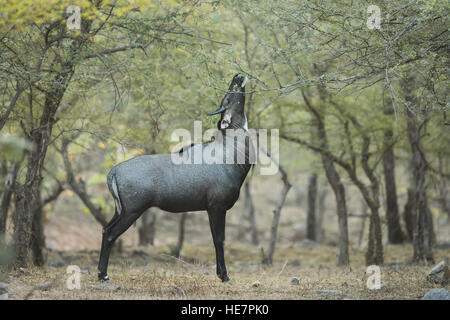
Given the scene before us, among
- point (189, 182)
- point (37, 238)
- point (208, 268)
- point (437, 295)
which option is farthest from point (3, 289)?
point (37, 238)

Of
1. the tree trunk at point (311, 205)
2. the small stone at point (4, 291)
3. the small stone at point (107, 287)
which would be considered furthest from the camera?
the tree trunk at point (311, 205)

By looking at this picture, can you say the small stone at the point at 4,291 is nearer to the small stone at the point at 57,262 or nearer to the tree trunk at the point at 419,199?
the small stone at the point at 57,262

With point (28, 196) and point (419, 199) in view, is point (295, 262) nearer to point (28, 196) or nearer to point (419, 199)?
point (419, 199)

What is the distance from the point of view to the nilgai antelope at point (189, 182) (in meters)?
8.24

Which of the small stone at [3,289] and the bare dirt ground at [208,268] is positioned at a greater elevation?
the small stone at [3,289]

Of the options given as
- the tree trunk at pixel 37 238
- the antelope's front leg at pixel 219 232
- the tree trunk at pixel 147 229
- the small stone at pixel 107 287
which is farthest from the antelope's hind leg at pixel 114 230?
the tree trunk at pixel 147 229

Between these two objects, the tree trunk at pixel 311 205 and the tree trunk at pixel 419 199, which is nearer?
the tree trunk at pixel 419 199

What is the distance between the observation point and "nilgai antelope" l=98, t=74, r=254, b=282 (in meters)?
8.24

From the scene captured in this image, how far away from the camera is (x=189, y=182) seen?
27.7 feet

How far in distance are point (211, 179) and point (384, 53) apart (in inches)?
128

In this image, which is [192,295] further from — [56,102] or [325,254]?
[325,254]

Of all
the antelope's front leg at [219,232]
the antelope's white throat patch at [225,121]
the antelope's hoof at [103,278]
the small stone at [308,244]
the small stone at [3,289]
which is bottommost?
the small stone at [308,244]

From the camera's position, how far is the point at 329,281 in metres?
9.41
